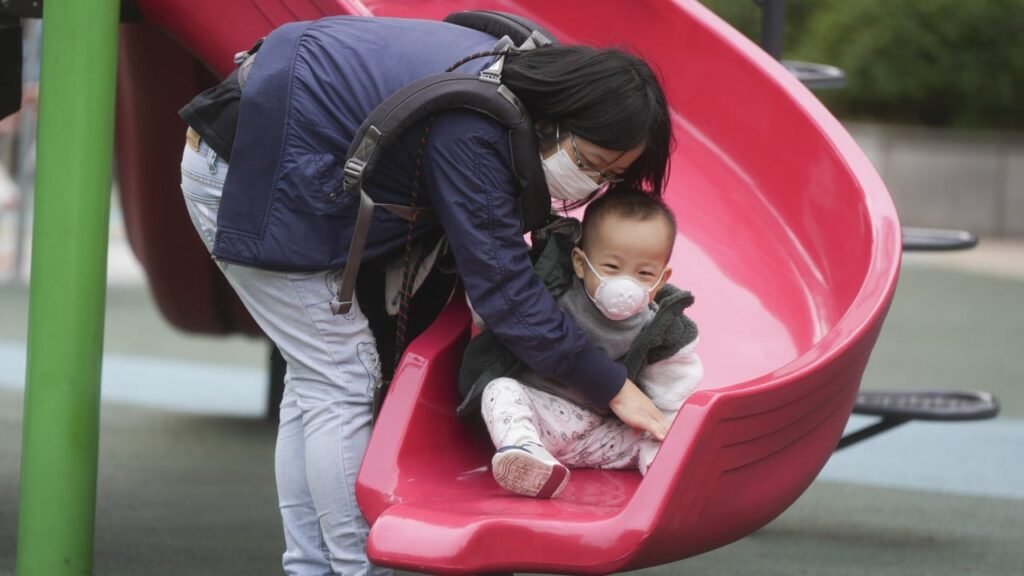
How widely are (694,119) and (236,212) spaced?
5.19ft

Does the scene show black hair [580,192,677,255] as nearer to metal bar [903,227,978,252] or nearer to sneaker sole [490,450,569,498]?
sneaker sole [490,450,569,498]

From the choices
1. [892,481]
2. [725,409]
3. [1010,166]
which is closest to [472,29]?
[725,409]

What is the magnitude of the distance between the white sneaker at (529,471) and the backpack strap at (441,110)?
1.36 ft

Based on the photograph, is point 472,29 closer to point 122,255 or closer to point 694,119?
point 694,119

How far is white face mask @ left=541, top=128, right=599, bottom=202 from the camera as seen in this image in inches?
111

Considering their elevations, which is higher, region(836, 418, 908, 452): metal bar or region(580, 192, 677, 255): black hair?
region(580, 192, 677, 255): black hair

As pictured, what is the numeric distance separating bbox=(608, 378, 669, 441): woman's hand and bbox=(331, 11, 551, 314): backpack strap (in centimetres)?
35

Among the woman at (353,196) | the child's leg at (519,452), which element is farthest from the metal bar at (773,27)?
the child's leg at (519,452)

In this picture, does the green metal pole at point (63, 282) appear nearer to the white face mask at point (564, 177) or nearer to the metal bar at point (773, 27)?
the white face mask at point (564, 177)

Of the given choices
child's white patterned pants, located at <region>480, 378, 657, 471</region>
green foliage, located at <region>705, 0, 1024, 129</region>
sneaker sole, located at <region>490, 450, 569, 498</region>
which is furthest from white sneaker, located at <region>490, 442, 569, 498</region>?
green foliage, located at <region>705, 0, 1024, 129</region>

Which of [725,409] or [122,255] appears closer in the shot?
[725,409]

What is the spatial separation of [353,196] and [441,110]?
0.26m

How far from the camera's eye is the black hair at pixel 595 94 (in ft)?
9.04

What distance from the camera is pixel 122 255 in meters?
11.7
